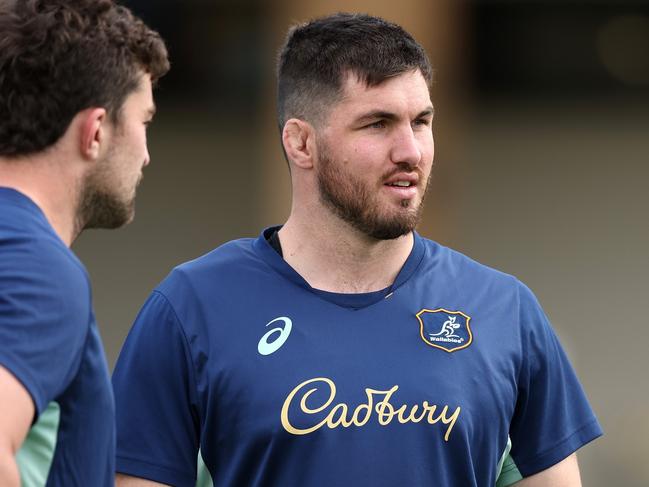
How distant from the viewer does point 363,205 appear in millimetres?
3043

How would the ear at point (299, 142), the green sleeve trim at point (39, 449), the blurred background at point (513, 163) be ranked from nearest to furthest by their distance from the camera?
the green sleeve trim at point (39, 449) < the ear at point (299, 142) < the blurred background at point (513, 163)

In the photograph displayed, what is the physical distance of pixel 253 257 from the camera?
10.4 feet

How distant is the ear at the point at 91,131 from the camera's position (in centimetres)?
240

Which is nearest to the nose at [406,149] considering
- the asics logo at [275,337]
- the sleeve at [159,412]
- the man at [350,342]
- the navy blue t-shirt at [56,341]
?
the man at [350,342]

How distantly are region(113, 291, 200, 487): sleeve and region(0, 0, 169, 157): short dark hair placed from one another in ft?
2.32

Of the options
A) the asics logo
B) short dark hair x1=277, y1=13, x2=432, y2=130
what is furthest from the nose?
the asics logo

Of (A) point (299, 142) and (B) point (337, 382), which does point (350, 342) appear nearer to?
(B) point (337, 382)

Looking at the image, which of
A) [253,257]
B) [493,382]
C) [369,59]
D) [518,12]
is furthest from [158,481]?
[518,12]

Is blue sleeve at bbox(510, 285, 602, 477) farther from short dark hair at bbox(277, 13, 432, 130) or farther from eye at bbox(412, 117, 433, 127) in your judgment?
short dark hair at bbox(277, 13, 432, 130)

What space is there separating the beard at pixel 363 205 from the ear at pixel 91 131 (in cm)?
79

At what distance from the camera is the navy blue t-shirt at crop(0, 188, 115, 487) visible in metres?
A: 2.16

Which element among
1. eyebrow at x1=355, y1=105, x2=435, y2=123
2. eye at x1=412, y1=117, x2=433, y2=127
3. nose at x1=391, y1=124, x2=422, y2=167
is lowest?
nose at x1=391, y1=124, x2=422, y2=167

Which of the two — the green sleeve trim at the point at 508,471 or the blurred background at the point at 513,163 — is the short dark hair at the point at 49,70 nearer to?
the green sleeve trim at the point at 508,471

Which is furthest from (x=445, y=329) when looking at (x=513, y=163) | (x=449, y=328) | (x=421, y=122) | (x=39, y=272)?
(x=513, y=163)
